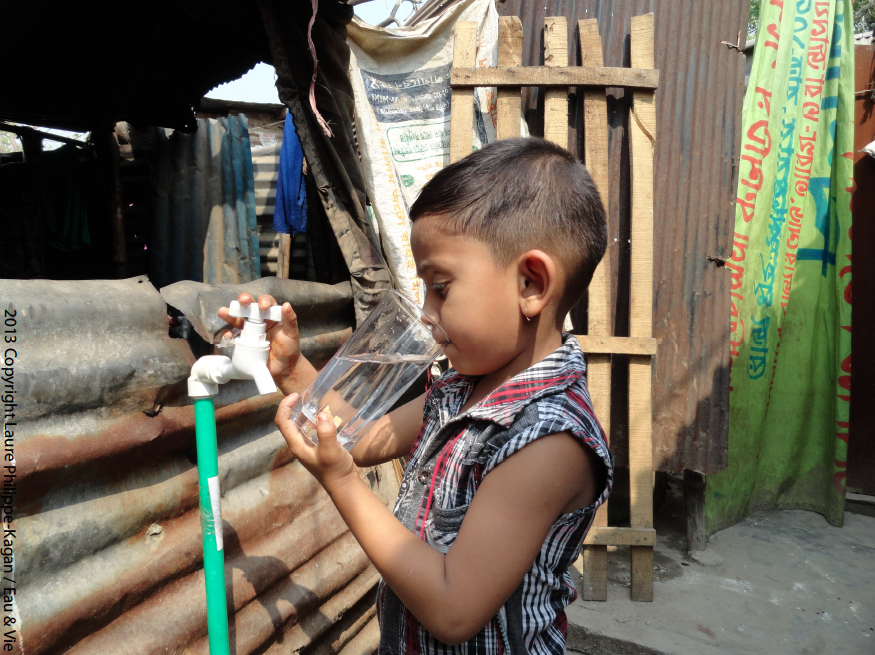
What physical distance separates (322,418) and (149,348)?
588mm

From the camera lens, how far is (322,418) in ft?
3.33

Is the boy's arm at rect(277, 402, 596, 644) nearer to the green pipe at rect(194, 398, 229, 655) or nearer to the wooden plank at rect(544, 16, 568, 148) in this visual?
the green pipe at rect(194, 398, 229, 655)

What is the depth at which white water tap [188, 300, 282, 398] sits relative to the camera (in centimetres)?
103

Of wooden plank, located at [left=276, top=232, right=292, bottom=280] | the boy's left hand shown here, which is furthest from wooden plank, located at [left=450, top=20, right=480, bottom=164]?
wooden plank, located at [left=276, top=232, right=292, bottom=280]

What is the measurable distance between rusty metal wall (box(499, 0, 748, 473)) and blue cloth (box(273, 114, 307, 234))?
1993 mm

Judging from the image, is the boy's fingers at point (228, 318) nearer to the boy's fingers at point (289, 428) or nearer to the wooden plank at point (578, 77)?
the boy's fingers at point (289, 428)

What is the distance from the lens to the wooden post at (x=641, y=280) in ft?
10.1

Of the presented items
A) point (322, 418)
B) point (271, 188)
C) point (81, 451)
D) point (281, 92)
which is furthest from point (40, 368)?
point (271, 188)

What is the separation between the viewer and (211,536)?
108cm

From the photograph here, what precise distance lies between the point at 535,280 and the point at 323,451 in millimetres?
538

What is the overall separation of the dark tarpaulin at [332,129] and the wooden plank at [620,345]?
1279 mm

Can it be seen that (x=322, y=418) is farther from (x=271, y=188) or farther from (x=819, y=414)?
(x=271, y=188)

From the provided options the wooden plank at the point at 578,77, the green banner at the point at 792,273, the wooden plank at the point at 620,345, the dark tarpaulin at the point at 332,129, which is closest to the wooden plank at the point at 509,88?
the wooden plank at the point at 578,77

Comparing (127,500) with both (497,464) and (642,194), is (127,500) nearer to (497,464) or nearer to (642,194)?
(497,464)
